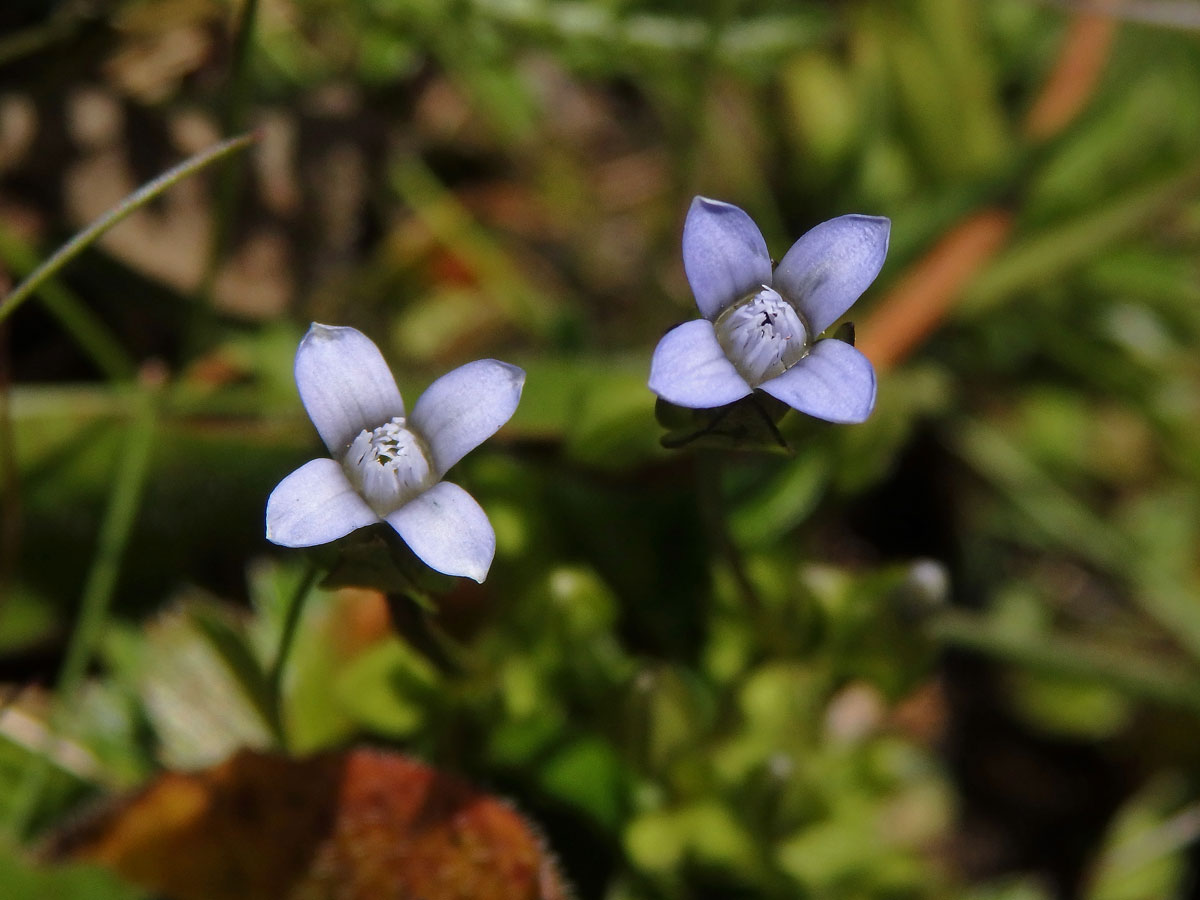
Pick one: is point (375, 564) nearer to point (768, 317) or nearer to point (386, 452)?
point (386, 452)

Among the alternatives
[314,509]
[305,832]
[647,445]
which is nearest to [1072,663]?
[647,445]

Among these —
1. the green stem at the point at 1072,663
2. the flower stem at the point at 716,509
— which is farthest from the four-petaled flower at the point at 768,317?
the green stem at the point at 1072,663

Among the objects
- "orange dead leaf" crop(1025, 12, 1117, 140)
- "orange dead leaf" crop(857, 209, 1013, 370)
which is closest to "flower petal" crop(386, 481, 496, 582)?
"orange dead leaf" crop(857, 209, 1013, 370)

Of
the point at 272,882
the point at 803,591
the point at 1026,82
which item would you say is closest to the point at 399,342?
the point at 803,591

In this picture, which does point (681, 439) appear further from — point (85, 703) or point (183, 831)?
point (85, 703)

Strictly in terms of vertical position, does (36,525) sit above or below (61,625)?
above

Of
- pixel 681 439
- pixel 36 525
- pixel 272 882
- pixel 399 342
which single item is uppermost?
pixel 399 342
